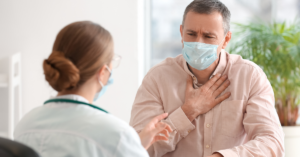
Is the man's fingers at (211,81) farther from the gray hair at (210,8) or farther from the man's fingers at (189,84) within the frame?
the gray hair at (210,8)

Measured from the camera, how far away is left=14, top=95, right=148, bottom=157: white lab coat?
80 centimetres

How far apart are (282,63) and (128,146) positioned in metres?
1.92

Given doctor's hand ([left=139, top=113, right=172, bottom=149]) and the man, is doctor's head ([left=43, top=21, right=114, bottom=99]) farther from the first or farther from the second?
the man

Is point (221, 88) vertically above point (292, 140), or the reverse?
point (221, 88)

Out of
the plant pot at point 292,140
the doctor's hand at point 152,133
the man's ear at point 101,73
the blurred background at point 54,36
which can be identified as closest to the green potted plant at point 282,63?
the plant pot at point 292,140

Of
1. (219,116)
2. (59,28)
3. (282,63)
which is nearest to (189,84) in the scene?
(219,116)

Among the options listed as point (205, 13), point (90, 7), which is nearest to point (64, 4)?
point (90, 7)

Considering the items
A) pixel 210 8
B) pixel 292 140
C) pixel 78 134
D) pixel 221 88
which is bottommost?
pixel 292 140

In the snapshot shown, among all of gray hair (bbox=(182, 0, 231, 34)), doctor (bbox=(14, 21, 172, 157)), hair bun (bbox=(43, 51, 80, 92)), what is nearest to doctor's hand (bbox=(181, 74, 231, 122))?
gray hair (bbox=(182, 0, 231, 34))

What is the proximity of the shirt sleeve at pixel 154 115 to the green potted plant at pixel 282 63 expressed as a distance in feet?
3.98

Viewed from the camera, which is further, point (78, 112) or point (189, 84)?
point (189, 84)

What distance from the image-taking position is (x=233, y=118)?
1434mm

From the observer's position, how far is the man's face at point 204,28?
146 cm

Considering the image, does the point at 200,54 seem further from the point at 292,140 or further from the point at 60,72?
the point at 292,140
